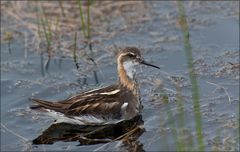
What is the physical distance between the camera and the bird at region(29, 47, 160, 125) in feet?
27.8

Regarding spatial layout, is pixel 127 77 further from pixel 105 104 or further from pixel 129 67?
pixel 105 104

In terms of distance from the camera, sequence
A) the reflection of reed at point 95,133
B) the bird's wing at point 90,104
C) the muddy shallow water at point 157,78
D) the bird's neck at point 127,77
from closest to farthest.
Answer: the muddy shallow water at point 157,78
the reflection of reed at point 95,133
the bird's wing at point 90,104
the bird's neck at point 127,77

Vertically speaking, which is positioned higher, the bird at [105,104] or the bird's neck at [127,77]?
the bird's neck at [127,77]

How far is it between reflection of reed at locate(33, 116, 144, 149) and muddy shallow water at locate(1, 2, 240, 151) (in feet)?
0.24

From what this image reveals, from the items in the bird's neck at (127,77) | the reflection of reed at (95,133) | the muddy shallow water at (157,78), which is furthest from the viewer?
the bird's neck at (127,77)

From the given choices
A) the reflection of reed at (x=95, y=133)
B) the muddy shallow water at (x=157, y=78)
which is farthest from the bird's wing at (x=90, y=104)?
the muddy shallow water at (x=157, y=78)

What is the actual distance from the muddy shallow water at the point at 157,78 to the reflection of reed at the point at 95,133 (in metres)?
0.07

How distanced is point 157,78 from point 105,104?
1.11 meters

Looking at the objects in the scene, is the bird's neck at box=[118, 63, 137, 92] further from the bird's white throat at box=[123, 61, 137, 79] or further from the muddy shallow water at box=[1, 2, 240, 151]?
the muddy shallow water at box=[1, 2, 240, 151]

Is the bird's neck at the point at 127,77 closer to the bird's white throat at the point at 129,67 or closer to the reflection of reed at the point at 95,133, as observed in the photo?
the bird's white throat at the point at 129,67

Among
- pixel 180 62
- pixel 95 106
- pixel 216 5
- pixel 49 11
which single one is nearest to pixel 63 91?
pixel 95 106

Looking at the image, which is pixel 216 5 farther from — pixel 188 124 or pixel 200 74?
pixel 188 124

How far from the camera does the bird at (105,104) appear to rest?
8469 millimetres

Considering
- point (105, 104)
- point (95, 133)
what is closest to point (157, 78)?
point (105, 104)
